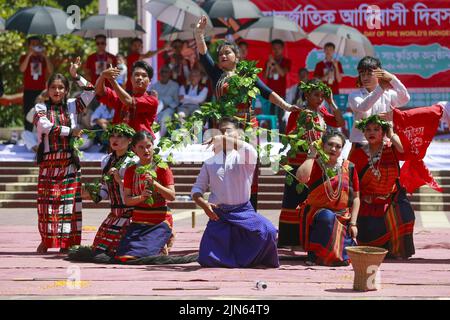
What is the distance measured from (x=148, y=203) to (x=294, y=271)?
4.43 ft

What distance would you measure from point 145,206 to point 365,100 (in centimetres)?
212

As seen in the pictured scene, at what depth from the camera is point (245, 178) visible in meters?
9.46

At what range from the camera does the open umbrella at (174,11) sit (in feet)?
59.7

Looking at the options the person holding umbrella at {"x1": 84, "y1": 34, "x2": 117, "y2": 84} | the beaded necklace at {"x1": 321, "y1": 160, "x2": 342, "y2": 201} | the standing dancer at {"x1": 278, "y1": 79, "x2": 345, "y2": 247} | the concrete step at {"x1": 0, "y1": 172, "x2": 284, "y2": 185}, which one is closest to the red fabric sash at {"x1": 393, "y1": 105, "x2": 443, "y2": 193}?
the standing dancer at {"x1": 278, "y1": 79, "x2": 345, "y2": 247}

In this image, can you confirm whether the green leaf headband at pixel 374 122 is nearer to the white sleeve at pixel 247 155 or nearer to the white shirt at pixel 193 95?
the white sleeve at pixel 247 155

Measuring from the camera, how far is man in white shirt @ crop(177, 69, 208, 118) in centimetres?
1825

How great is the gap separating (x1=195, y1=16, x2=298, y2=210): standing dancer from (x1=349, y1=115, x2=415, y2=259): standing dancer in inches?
32.0

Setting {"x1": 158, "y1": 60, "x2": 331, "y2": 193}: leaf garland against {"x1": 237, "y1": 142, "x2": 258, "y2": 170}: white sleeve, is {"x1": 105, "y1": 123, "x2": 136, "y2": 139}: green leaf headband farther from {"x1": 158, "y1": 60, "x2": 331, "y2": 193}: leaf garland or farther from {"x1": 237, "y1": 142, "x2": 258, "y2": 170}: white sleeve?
{"x1": 237, "y1": 142, "x2": 258, "y2": 170}: white sleeve

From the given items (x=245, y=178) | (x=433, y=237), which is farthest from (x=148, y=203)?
(x=433, y=237)

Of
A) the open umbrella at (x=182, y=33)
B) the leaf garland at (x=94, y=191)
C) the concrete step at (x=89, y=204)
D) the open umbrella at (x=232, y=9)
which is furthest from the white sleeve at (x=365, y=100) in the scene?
the open umbrella at (x=182, y=33)

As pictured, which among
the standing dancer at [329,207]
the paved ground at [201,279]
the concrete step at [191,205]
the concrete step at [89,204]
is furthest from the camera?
the concrete step at [89,204]

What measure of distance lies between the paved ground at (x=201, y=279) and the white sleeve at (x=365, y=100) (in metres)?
1.35

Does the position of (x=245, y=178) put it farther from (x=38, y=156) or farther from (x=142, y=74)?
(x=38, y=156)

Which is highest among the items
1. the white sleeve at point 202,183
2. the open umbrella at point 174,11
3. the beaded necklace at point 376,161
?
the open umbrella at point 174,11
